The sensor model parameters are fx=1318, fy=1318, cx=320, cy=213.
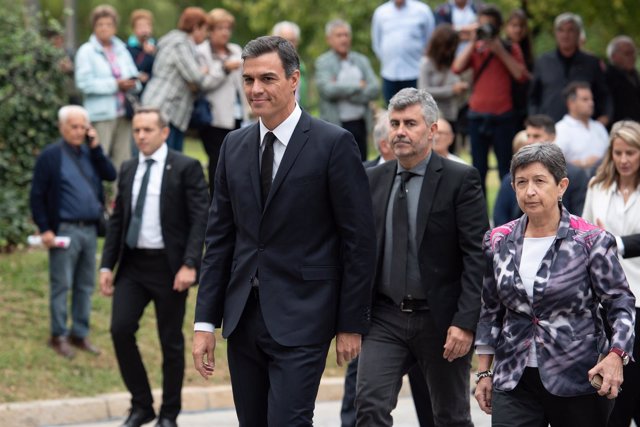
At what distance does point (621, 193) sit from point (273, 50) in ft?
9.03

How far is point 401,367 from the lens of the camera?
695cm

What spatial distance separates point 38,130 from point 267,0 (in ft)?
81.0

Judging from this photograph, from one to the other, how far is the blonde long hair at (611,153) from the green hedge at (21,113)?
719 centimetres

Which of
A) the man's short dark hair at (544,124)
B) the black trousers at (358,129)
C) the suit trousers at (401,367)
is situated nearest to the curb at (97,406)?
the man's short dark hair at (544,124)

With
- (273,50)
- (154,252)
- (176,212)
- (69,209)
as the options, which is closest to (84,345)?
(69,209)

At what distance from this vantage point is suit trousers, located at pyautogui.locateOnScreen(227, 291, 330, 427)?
582 centimetres

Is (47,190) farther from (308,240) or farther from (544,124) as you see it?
(308,240)

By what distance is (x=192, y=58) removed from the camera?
1366cm

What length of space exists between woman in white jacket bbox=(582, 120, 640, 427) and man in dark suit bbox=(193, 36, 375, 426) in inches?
82.5

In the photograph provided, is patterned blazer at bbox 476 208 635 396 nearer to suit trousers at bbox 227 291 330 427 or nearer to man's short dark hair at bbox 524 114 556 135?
suit trousers at bbox 227 291 330 427

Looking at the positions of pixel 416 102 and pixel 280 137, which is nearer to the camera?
pixel 280 137

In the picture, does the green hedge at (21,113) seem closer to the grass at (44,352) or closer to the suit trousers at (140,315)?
the grass at (44,352)

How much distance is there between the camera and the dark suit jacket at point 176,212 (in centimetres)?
920

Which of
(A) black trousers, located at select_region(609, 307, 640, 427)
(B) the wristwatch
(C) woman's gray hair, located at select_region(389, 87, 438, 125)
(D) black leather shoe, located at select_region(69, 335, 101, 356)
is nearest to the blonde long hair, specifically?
(A) black trousers, located at select_region(609, 307, 640, 427)
